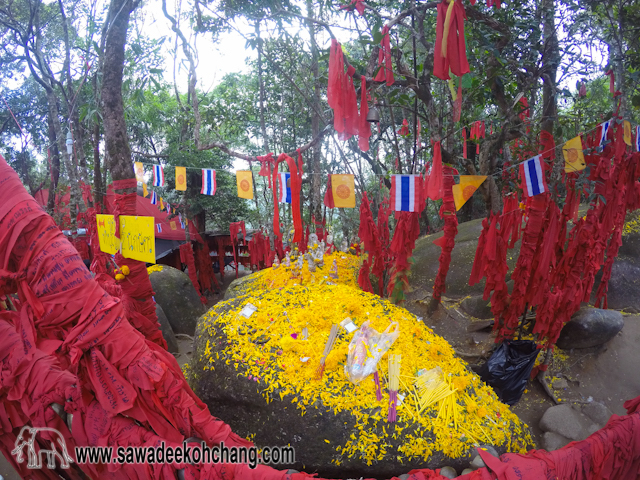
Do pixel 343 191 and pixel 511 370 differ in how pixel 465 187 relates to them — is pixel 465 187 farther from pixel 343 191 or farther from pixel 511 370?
pixel 511 370

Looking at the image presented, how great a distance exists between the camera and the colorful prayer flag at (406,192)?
5.02 m

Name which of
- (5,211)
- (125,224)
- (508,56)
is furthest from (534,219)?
(5,211)

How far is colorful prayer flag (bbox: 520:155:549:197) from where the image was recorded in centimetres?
430

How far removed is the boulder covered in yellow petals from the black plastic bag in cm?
87

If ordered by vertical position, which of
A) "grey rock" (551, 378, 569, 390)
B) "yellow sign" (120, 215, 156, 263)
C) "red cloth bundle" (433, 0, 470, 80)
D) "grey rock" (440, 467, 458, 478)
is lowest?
"grey rock" (551, 378, 569, 390)

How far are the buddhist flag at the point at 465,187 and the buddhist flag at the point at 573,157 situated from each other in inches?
39.9

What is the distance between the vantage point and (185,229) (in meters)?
11.3

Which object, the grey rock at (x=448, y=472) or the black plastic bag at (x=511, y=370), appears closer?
the grey rock at (x=448, y=472)

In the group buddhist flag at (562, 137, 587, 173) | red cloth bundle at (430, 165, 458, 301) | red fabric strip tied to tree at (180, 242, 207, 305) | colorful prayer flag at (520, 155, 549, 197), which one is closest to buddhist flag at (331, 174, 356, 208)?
red cloth bundle at (430, 165, 458, 301)

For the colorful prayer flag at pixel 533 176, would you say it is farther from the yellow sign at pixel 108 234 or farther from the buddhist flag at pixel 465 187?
the yellow sign at pixel 108 234

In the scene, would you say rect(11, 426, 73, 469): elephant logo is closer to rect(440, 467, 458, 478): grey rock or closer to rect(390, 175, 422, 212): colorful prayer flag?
rect(440, 467, 458, 478): grey rock

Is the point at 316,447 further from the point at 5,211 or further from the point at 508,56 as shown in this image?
the point at 508,56

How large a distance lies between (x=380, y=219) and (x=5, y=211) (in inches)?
256

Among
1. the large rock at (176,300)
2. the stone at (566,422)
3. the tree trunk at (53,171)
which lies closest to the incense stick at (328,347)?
the stone at (566,422)
